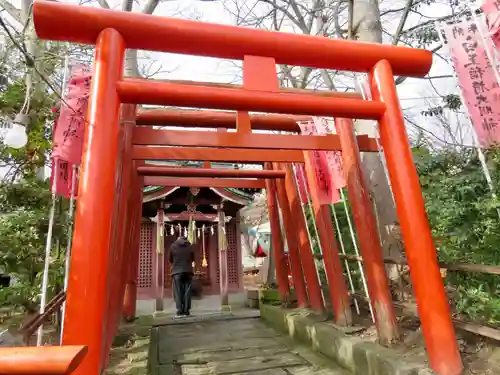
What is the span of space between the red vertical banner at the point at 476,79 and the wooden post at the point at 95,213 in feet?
12.4

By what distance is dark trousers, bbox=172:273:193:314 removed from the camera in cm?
935

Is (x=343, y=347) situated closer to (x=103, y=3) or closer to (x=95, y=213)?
(x=95, y=213)

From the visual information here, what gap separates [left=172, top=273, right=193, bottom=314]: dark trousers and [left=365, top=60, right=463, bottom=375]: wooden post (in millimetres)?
6832

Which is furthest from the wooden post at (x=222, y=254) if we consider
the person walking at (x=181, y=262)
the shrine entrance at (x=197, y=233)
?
the person walking at (x=181, y=262)

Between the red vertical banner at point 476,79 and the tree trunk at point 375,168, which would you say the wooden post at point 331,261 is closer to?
the tree trunk at point 375,168

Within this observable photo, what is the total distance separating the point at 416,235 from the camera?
3467 millimetres

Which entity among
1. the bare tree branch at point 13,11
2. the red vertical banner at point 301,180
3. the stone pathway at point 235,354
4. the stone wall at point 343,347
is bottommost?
the stone pathway at point 235,354

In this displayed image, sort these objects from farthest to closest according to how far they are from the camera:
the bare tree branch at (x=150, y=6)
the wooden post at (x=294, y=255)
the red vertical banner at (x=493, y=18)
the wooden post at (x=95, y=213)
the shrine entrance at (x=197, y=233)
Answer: the shrine entrance at (x=197, y=233) → the bare tree branch at (x=150, y=6) → the wooden post at (x=294, y=255) → the red vertical banner at (x=493, y=18) → the wooden post at (x=95, y=213)

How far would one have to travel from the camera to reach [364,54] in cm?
392

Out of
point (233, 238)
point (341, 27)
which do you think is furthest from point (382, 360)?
point (233, 238)

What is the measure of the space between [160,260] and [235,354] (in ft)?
23.6

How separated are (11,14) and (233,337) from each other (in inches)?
407

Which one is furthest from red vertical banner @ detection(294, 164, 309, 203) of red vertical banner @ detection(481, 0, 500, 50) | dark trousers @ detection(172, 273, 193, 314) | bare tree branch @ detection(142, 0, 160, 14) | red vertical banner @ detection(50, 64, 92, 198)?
bare tree branch @ detection(142, 0, 160, 14)

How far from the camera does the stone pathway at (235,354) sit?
15.5ft
